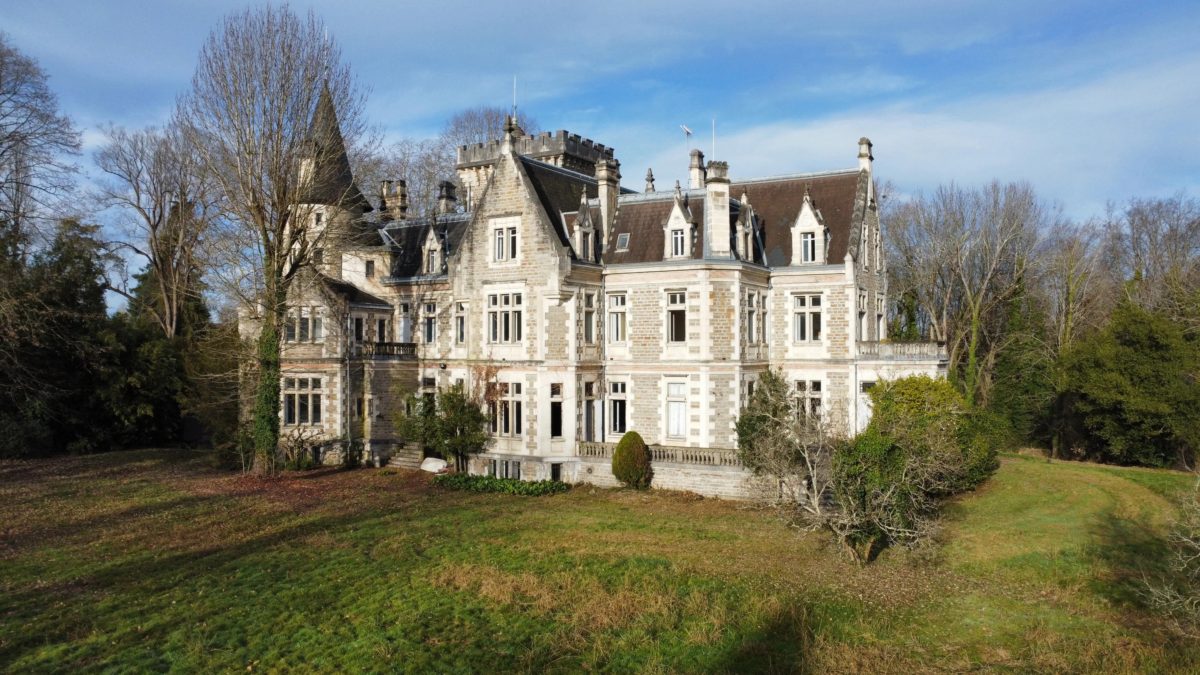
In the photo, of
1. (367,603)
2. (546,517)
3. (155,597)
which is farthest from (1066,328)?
(155,597)

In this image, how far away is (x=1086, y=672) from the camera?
11.7m

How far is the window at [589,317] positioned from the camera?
27.8m

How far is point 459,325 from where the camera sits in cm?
2992

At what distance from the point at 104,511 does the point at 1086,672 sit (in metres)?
22.5

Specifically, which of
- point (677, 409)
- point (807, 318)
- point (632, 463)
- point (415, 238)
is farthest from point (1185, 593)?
point (415, 238)

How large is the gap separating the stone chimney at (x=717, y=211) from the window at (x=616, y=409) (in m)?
5.49

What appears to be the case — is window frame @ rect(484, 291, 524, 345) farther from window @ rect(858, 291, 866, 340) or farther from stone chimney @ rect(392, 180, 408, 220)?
window @ rect(858, 291, 866, 340)

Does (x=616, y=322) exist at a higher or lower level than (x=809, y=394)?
higher

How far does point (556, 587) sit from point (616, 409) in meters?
13.1

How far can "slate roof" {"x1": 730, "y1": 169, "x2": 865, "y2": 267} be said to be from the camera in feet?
94.5

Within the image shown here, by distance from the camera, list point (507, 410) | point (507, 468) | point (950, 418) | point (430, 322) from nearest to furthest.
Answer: point (950, 418), point (507, 468), point (507, 410), point (430, 322)

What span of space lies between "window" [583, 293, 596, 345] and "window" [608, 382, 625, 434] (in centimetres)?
176

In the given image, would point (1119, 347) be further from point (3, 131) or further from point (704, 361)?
point (3, 131)

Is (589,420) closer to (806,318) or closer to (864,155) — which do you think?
(806,318)
